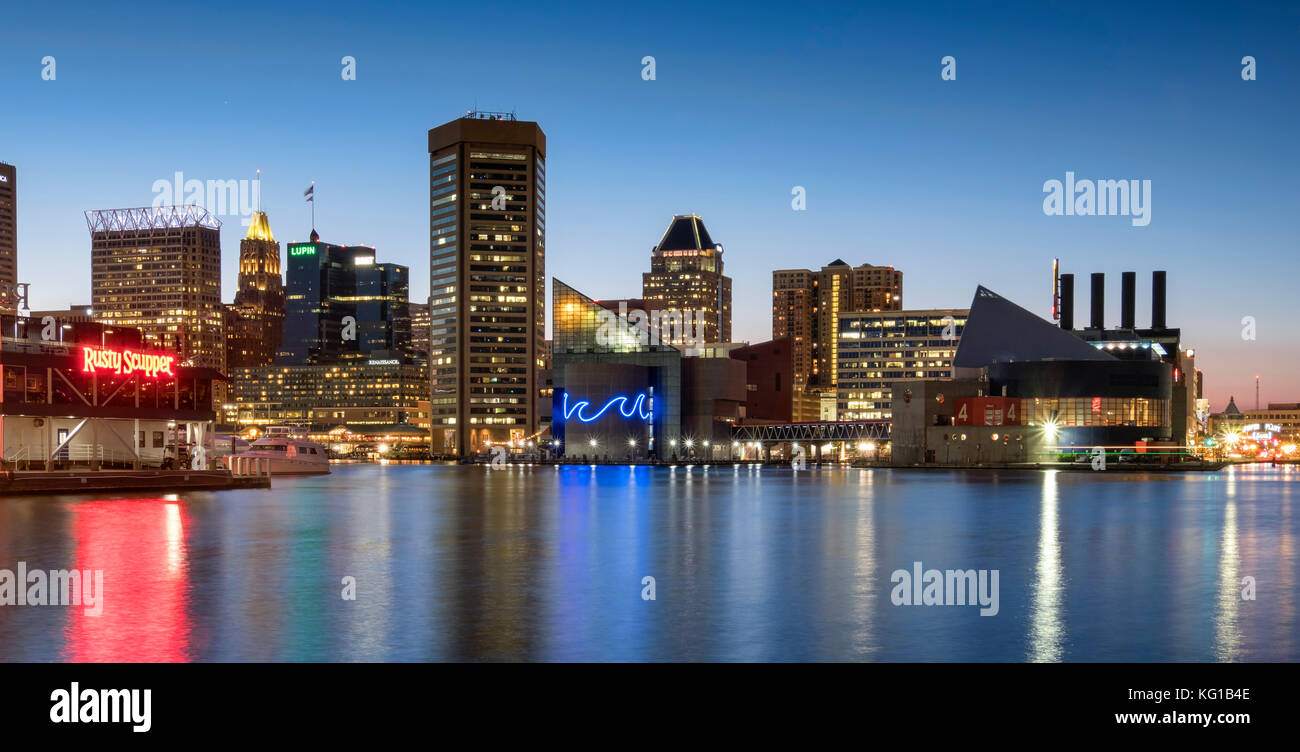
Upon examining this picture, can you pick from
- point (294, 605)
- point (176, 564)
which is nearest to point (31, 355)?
point (176, 564)

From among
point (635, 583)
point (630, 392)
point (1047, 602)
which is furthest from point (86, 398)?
point (630, 392)

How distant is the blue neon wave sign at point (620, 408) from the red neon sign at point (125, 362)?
100 m

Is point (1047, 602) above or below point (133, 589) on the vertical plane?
below

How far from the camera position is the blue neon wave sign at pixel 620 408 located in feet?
556

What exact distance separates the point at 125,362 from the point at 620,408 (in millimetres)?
106383

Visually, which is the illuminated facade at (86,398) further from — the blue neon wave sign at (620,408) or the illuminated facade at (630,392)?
the illuminated facade at (630,392)

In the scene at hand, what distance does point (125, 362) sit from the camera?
66.9 metres

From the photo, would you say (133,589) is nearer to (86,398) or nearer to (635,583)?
(635,583)

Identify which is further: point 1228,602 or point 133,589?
point 133,589

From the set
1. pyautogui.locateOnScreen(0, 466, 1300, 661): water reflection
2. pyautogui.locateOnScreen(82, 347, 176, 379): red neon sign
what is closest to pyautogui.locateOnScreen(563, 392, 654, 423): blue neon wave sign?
pyautogui.locateOnScreen(82, 347, 176, 379): red neon sign

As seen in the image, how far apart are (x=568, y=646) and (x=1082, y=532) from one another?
104 feet

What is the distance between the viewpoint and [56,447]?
66188 millimetres

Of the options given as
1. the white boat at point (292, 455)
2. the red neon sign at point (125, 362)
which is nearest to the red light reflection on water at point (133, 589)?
the red neon sign at point (125, 362)
